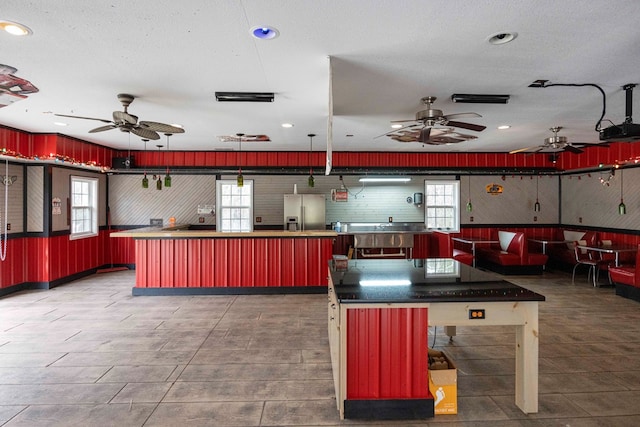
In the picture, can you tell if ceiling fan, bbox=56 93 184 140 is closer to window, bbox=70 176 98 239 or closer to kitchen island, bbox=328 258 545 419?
kitchen island, bbox=328 258 545 419

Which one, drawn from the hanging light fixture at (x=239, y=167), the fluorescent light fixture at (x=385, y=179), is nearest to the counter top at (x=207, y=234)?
the hanging light fixture at (x=239, y=167)

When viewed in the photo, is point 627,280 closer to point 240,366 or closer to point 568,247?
point 568,247

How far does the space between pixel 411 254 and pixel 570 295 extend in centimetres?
328

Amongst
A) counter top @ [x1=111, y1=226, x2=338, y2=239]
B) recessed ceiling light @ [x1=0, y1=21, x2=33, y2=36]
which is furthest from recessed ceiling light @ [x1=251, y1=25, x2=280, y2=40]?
counter top @ [x1=111, y1=226, x2=338, y2=239]

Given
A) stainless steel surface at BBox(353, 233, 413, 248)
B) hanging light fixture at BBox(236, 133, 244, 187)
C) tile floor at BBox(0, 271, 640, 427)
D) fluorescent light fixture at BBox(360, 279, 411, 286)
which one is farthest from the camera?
stainless steel surface at BBox(353, 233, 413, 248)

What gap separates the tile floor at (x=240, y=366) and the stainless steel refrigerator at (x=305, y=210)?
3.24m

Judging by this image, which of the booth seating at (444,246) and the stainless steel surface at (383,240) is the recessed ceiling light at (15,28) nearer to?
the stainless steel surface at (383,240)

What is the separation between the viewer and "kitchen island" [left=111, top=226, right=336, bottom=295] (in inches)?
252

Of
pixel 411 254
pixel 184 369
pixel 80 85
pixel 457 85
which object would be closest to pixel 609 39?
pixel 457 85

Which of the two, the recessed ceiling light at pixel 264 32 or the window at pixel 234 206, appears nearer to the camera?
the recessed ceiling light at pixel 264 32

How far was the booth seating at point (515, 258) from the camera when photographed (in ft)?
26.3

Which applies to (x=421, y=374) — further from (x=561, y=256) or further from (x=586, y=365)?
(x=561, y=256)

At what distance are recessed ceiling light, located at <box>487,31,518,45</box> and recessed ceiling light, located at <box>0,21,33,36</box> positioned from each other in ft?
11.9

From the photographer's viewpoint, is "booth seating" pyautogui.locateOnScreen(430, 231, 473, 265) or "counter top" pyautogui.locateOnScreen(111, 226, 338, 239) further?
"booth seating" pyautogui.locateOnScreen(430, 231, 473, 265)
